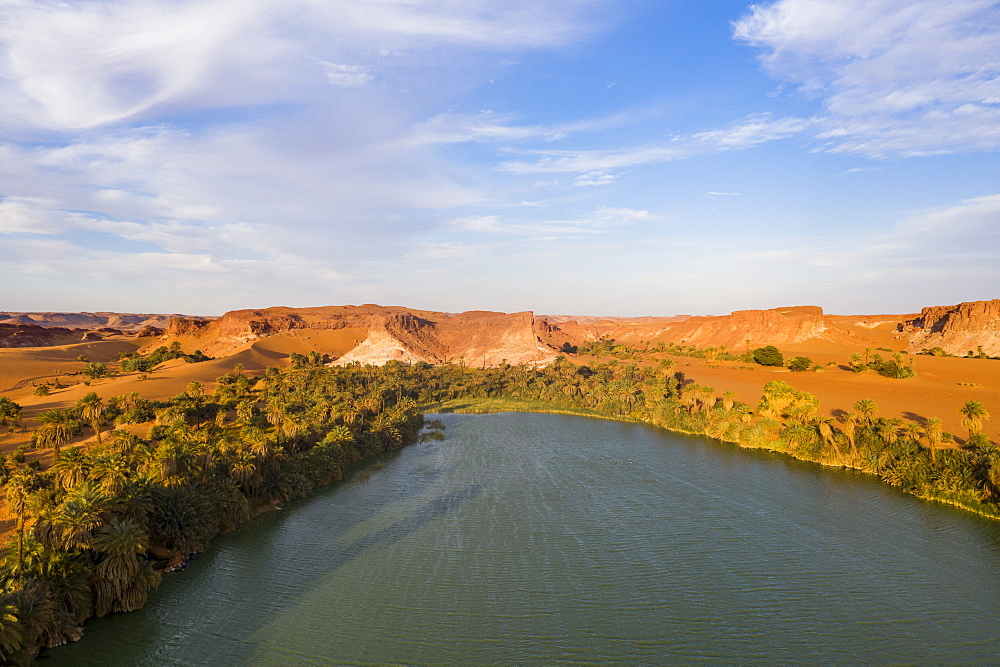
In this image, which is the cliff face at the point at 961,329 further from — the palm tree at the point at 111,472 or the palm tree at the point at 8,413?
the palm tree at the point at 8,413

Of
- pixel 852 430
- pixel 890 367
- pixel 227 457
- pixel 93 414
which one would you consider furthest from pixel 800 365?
pixel 93 414

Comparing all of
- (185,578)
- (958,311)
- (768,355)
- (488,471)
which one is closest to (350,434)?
(488,471)

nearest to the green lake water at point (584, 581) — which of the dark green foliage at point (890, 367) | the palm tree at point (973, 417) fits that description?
the palm tree at point (973, 417)

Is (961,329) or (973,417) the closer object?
(973,417)

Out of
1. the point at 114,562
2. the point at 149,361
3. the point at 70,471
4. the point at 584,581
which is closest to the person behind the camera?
the point at 114,562

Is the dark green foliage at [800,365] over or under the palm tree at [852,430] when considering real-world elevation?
over

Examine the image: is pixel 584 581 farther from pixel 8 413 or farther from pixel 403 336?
pixel 403 336

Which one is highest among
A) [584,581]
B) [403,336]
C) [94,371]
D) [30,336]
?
[403,336]

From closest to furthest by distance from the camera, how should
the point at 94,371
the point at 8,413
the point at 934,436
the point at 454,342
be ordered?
1. the point at 8,413
2. the point at 934,436
3. the point at 94,371
4. the point at 454,342
